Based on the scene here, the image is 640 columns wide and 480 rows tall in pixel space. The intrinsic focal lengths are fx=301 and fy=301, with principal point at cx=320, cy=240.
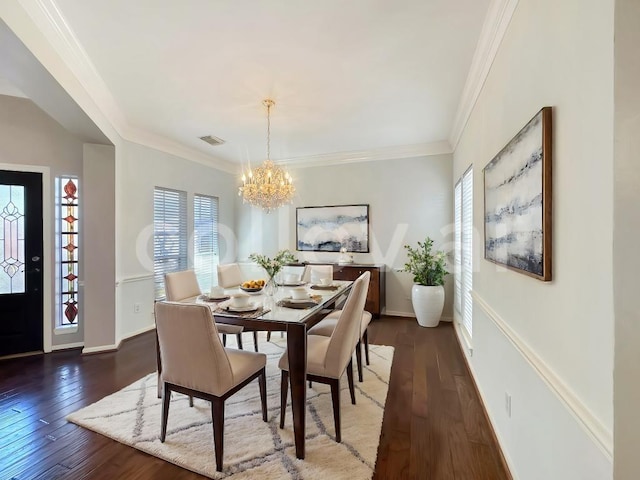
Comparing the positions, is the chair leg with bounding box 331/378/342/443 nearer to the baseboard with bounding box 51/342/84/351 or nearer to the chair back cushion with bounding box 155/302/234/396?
the chair back cushion with bounding box 155/302/234/396

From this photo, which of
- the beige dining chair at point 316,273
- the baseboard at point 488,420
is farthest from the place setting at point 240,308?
the baseboard at point 488,420

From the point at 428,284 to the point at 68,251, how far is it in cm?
473

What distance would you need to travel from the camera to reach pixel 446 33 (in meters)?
2.12

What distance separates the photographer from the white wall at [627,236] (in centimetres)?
62

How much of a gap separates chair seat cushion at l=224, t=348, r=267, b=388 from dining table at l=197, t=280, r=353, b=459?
0.19m

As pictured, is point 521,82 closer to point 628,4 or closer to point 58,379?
point 628,4

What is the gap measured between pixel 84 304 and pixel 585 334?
176 inches

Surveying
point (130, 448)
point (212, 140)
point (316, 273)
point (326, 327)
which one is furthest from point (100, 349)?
point (212, 140)

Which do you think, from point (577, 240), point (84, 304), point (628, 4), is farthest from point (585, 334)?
point (84, 304)

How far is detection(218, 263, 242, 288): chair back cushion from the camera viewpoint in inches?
138

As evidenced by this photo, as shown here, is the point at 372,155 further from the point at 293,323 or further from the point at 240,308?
the point at 293,323

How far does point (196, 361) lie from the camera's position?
5.89ft

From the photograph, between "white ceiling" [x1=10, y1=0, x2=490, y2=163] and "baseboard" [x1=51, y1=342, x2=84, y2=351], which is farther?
"baseboard" [x1=51, y1=342, x2=84, y2=351]

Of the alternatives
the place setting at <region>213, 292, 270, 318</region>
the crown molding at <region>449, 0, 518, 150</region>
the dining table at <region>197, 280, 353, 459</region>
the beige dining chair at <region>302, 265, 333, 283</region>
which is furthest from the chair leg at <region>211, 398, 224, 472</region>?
the crown molding at <region>449, 0, 518, 150</region>
